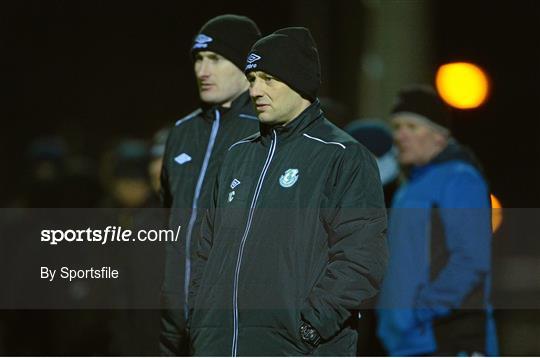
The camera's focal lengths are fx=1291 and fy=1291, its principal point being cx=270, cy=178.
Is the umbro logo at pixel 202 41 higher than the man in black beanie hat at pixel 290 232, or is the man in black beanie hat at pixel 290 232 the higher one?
the umbro logo at pixel 202 41

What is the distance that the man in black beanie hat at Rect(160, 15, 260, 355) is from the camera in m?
4.45

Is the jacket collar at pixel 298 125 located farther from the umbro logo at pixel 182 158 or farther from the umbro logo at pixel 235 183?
the umbro logo at pixel 182 158

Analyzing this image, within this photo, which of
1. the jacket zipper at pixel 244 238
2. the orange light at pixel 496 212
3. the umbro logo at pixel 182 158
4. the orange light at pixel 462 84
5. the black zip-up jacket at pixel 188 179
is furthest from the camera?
the orange light at pixel 462 84

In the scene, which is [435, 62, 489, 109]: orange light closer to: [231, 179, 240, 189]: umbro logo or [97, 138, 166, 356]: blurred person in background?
[97, 138, 166, 356]: blurred person in background

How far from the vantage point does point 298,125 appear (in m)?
3.98

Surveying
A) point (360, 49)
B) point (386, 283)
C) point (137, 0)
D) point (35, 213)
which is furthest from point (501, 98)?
point (35, 213)

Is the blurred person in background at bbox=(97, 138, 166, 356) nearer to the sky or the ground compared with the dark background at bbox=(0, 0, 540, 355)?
nearer to the ground

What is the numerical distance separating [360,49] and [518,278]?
3.98ft

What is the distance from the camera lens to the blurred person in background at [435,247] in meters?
4.95

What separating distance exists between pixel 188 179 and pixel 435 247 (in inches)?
43.7

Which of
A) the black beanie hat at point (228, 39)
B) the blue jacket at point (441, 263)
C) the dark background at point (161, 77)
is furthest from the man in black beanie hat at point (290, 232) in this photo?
the dark background at point (161, 77)

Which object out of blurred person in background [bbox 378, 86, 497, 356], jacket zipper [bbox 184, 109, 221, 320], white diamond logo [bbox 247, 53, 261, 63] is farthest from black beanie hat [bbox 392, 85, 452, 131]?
white diamond logo [bbox 247, 53, 261, 63]

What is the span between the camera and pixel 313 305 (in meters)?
3.80

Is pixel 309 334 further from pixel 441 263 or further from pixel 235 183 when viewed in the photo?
pixel 441 263
